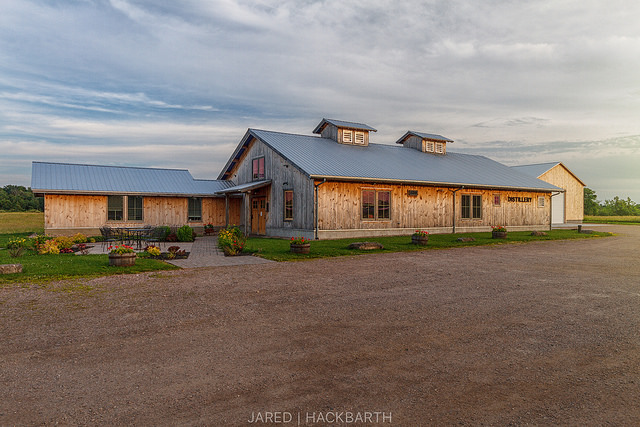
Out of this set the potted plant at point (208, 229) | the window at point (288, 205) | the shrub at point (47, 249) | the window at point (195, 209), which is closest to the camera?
the shrub at point (47, 249)

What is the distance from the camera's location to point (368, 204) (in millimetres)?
22609

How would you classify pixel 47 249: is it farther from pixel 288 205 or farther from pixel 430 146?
pixel 430 146

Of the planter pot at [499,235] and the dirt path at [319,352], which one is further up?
the planter pot at [499,235]

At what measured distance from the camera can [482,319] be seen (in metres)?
6.68

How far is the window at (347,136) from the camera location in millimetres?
28325

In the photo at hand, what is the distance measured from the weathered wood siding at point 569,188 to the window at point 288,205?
3010 centimetres

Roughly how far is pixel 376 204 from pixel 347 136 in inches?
289

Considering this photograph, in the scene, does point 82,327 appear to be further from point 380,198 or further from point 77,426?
point 380,198

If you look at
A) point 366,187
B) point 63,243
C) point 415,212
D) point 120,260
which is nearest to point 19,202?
point 63,243

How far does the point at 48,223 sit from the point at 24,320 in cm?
1914

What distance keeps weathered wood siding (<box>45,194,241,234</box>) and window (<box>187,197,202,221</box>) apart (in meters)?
0.20

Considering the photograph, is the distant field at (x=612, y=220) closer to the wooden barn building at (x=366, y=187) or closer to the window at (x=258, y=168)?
the wooden barn building at (x=366, y=187)

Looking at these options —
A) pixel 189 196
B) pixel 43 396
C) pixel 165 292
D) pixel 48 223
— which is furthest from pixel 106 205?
pixel 43 396

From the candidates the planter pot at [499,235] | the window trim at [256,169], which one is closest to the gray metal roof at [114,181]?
the window trim at [256,169]
